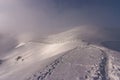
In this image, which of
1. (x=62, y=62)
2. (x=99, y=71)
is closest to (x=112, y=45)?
(x=62, y=62)

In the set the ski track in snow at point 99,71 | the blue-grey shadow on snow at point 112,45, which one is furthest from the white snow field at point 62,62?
the blue-grey shadow on snow at point 112,45

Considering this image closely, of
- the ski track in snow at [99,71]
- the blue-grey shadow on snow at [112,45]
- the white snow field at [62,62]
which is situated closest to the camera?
the ski track in snow at [99,71]

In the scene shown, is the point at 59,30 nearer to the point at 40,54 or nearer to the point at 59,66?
the point at 40,54

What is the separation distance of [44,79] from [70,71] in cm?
233

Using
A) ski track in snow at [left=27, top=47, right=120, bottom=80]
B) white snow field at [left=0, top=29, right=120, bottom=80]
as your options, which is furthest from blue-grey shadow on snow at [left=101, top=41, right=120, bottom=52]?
ski track in snow at [left=27, top=47, right=120, bottom=80]

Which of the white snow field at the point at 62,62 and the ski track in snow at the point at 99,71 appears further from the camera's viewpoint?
the white snow field at the point at 62,62

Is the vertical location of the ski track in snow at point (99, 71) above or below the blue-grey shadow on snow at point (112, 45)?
below

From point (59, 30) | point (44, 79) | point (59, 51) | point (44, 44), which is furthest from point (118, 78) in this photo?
point (59, 30)

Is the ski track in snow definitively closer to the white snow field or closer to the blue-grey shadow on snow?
the white snow field

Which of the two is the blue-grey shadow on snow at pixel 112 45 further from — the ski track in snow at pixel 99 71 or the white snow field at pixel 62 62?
the ski track in snow at pixel 99 71

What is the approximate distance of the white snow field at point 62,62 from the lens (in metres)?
24.0

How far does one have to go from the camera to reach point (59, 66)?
1011 inches

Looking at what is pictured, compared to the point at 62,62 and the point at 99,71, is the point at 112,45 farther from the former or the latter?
the point at 99,71

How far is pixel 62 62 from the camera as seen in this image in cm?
2645
